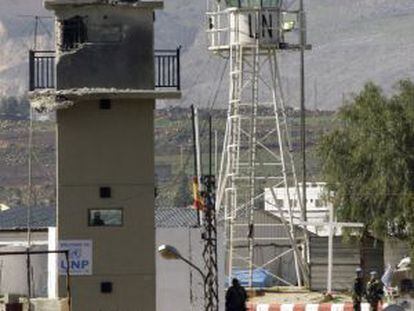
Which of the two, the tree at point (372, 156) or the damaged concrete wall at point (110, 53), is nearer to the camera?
the damaged concrete wall at point (110, 53)

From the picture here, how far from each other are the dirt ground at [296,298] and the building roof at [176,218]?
3.77 m

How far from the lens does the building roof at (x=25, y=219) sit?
265 feet

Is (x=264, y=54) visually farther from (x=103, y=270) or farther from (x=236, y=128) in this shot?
(x=103, y=270)

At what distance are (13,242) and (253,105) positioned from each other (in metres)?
9.42

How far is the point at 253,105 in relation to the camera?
7731cm

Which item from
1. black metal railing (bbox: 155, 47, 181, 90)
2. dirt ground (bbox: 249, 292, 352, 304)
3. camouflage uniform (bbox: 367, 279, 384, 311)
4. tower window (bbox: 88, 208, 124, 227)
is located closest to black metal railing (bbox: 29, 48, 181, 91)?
black metal railing (bbox: 155, 47, 181, 90)

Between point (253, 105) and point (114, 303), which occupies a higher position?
point (253, 105)

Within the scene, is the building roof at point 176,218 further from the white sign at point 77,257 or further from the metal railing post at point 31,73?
the metal railing post at point 31,73

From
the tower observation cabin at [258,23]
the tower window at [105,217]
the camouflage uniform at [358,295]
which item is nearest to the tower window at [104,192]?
the tower window at [105,217]

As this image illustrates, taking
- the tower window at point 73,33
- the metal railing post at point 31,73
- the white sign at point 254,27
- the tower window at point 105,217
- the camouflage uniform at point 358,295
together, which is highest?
the white sign at point 254,27

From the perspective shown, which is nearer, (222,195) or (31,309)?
(31,309)

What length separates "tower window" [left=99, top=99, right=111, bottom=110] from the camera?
1940 inches

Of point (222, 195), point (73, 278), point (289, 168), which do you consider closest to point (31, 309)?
point (73, 278)

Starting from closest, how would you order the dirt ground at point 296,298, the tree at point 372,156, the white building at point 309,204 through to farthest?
the dirt ground at point 296,298 → the tree at point 372,156 → the white building at point 309,204
